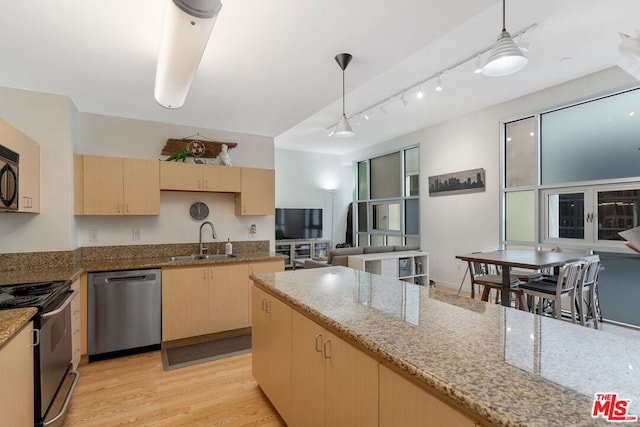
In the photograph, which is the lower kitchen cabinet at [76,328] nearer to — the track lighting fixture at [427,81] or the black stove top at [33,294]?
the black stove top at [33,294]

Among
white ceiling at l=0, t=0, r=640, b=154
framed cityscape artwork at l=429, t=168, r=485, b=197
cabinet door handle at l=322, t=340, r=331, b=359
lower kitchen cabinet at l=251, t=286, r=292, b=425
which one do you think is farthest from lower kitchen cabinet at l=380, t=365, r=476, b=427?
framed cityscape artwork at l=429, t=168, r=485, b=197

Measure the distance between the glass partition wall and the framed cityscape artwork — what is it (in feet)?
1.33

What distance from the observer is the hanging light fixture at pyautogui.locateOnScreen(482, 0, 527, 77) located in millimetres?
2018

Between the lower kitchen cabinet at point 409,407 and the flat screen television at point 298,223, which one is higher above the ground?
the flat screen television at point 298,223

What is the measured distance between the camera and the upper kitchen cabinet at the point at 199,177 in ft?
11.7

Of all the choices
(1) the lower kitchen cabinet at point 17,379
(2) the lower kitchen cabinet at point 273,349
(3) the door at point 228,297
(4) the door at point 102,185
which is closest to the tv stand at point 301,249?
(3) the door at point 228,297

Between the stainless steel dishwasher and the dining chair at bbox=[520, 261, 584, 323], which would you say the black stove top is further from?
the dining chair at bbox=[520, 261, 584, 323]

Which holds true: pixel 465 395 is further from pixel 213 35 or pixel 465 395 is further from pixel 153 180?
pixel 153 180

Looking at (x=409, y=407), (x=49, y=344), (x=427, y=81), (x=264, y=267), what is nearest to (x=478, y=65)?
(x=427, y=81)

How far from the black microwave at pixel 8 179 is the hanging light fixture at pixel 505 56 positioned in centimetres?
331

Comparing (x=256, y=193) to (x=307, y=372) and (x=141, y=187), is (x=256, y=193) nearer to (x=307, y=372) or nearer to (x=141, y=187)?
(x=141, y=187)

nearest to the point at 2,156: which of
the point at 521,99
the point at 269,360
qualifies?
the point at 269,360

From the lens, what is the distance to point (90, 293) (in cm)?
292

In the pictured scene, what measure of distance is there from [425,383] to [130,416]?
222cm
